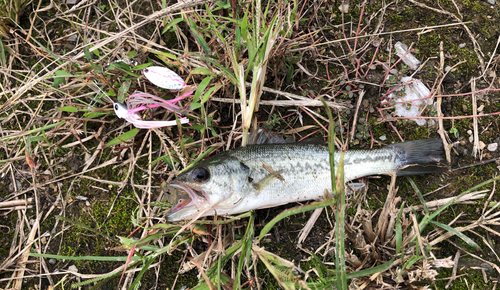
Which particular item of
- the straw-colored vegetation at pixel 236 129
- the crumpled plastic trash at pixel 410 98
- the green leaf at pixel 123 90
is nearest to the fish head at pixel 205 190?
the straw-colored vegetation at pixel 236 129

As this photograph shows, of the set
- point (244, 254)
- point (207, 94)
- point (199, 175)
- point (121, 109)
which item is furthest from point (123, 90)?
point (244, 254)

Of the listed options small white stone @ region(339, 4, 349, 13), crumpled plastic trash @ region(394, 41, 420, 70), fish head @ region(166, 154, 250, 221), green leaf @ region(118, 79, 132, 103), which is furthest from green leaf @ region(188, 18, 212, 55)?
crumpled plastic trash @ region(394, 41, 420, 70)

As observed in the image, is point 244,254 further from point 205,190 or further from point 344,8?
point 344,8

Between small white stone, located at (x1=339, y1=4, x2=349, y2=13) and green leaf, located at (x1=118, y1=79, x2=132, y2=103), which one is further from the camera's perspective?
small white stone, located at (x1=339, y1=4, x2=349, y2=13)

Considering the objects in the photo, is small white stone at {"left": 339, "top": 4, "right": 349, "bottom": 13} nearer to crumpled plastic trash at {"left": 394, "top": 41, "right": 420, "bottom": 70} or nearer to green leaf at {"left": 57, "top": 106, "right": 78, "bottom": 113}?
crumpled plastic trash at {"left": 394, "top": 41, "right": 420, "bottom": 70}

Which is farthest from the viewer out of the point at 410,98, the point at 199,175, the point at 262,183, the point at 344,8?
the point at 344,8

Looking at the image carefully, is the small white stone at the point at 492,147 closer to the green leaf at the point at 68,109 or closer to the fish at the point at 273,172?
the fish at the point at 273,172
